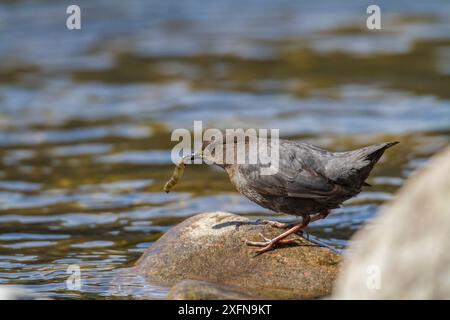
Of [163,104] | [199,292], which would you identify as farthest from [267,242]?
[163,104]

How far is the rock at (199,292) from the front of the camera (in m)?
5.26

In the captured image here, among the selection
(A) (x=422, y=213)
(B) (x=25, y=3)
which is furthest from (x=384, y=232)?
(B) (x=25, y=3)

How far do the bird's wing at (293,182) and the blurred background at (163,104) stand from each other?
3.39ft

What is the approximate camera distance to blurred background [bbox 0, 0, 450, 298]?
27.6 ft

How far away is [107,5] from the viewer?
2150 centimetres

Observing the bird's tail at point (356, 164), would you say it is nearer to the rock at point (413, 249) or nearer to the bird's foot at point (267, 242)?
the bird's foot at point (267, 242)

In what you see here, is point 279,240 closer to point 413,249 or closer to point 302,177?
point 302,177

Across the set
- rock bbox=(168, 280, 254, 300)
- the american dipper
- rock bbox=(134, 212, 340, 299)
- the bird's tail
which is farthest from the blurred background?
the bird's tail

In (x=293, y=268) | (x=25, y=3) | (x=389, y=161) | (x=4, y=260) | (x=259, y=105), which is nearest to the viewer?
(x=293, y=268)

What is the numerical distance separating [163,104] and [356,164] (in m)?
8.17

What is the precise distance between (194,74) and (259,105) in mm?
2560

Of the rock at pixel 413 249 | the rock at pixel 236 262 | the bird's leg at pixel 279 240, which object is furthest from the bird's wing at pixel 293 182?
the rock at pixel 413 249

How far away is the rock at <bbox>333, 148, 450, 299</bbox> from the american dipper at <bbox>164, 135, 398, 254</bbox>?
151 centimetres

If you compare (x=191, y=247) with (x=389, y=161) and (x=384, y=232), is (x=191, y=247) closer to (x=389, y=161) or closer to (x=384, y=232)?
(x=384, y=232)
